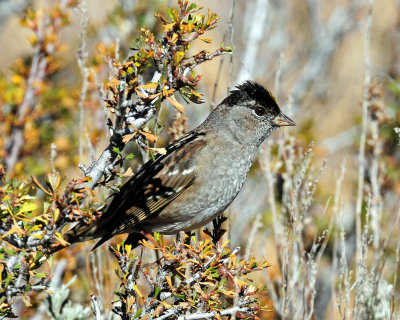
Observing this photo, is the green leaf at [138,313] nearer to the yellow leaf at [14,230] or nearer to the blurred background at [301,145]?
the yellow leaf at [14,230]

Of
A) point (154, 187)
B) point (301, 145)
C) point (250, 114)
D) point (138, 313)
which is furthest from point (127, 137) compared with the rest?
point (301, 145)

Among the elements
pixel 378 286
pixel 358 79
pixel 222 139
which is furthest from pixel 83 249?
pixel 358 79

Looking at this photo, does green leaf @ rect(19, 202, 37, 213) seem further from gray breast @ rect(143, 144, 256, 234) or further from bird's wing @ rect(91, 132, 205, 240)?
gray breast @ rect(143, 144, 256, 234)

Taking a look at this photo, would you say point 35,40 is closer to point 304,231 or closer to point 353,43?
point 304,231

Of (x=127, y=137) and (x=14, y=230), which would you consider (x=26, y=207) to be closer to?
(x=14, y=230)

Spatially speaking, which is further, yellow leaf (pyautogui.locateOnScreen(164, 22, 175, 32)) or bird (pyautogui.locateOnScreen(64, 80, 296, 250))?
bird (pyautogui.locateOnScreen(64, 80, 296, 250))

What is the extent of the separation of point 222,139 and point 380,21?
18.8ft

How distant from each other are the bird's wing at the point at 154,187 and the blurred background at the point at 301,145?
307mm

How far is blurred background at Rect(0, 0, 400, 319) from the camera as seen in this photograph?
2990mm

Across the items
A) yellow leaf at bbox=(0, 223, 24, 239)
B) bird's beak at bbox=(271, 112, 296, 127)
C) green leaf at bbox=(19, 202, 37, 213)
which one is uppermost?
bird's beak at bbox=(271, 112, 296, 127)

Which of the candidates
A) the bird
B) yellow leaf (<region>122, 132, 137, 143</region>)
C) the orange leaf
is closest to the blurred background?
the bird

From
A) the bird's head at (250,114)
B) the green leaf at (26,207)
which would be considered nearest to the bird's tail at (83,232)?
the green leaf at (26,207)

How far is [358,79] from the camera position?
23.9ft

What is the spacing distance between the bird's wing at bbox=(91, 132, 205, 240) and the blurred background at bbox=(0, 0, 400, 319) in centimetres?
31
